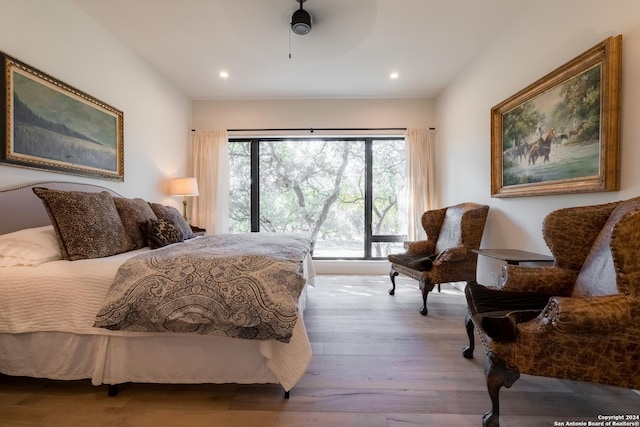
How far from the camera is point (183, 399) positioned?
1.48 metres

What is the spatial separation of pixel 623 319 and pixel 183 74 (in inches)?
174

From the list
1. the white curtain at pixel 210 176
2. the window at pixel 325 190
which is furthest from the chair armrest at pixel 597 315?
the white curtain at pixel 210 176

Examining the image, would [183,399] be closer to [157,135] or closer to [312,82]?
[157,135]

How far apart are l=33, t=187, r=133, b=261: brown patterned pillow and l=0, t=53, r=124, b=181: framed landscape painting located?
582 mm

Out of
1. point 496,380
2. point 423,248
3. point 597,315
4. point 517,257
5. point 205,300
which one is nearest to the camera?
point 597,315

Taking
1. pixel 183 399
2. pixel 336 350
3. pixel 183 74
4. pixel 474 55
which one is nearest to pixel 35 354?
pixel 183 399

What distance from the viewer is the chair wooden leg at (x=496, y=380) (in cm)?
120

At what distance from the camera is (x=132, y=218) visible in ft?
7.22

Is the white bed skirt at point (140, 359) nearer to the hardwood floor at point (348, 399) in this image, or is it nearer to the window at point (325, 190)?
the hardwood floor at point (348, 399)

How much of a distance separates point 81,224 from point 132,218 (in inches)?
20.4

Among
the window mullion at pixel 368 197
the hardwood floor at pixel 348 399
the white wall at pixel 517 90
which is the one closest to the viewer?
the hardwood floor at pixel 348 399

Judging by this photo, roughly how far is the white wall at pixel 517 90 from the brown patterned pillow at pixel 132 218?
3.27m

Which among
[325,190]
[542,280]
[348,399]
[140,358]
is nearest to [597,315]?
[542,280]

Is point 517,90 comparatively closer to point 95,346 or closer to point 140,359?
point 140,359
